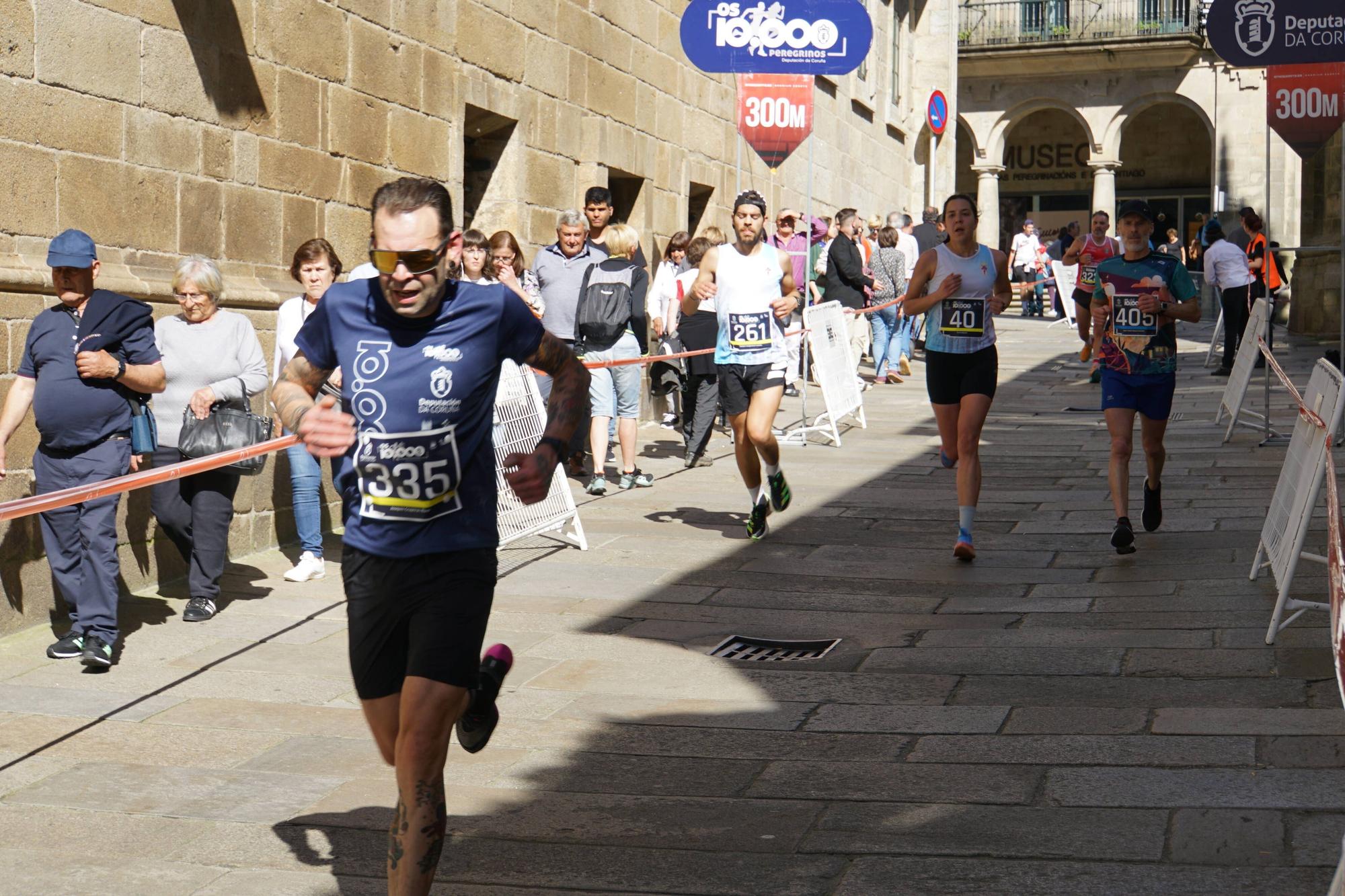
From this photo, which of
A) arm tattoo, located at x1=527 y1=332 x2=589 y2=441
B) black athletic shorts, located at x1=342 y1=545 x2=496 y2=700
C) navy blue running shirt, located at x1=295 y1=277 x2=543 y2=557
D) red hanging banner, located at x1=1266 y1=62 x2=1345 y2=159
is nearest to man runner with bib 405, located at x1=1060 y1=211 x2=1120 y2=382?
red hanging banner, located at x1=1266 y1=62 x2=1345 y2=159

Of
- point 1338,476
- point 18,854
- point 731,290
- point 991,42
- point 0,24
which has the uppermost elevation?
point 991,42

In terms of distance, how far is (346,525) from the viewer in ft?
12.9

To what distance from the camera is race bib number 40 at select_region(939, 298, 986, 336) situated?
28.7ft

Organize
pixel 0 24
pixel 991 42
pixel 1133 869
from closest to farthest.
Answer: pixel 1133 869 < pixel 0 24 < pixel 991 42

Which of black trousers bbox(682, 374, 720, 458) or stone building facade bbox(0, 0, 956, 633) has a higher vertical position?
stone building facade bbox(0, 0, 956, 633)

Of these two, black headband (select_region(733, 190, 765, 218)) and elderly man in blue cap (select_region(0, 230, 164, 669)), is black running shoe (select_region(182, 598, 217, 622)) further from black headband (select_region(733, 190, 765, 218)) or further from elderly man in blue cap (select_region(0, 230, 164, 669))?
black headband (select_region(733, 190, 765, 218))

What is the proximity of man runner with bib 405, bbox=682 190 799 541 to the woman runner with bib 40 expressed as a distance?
872 mm

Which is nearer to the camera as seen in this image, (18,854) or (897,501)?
(18,854)

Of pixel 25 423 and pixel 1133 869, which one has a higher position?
pixel 25 423

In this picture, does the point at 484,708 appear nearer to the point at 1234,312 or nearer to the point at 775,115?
the point at 775,115

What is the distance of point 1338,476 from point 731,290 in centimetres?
433

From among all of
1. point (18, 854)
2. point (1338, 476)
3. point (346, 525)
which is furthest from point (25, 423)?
point (1338, 476)

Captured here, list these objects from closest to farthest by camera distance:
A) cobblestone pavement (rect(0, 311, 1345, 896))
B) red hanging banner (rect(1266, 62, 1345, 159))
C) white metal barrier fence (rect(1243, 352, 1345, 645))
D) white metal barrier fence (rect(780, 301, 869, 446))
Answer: cobblestone pavement (rect(0, 311, 1345, 896)) < white metal barrier fence (rect(1243, 352, 1345, 645)) < red hanging banner (rect(1266, 62, 1345, 159)) < white metal barrier fence (rect(780, 301, 869, 446))

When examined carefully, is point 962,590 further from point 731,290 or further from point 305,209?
point 305,209
